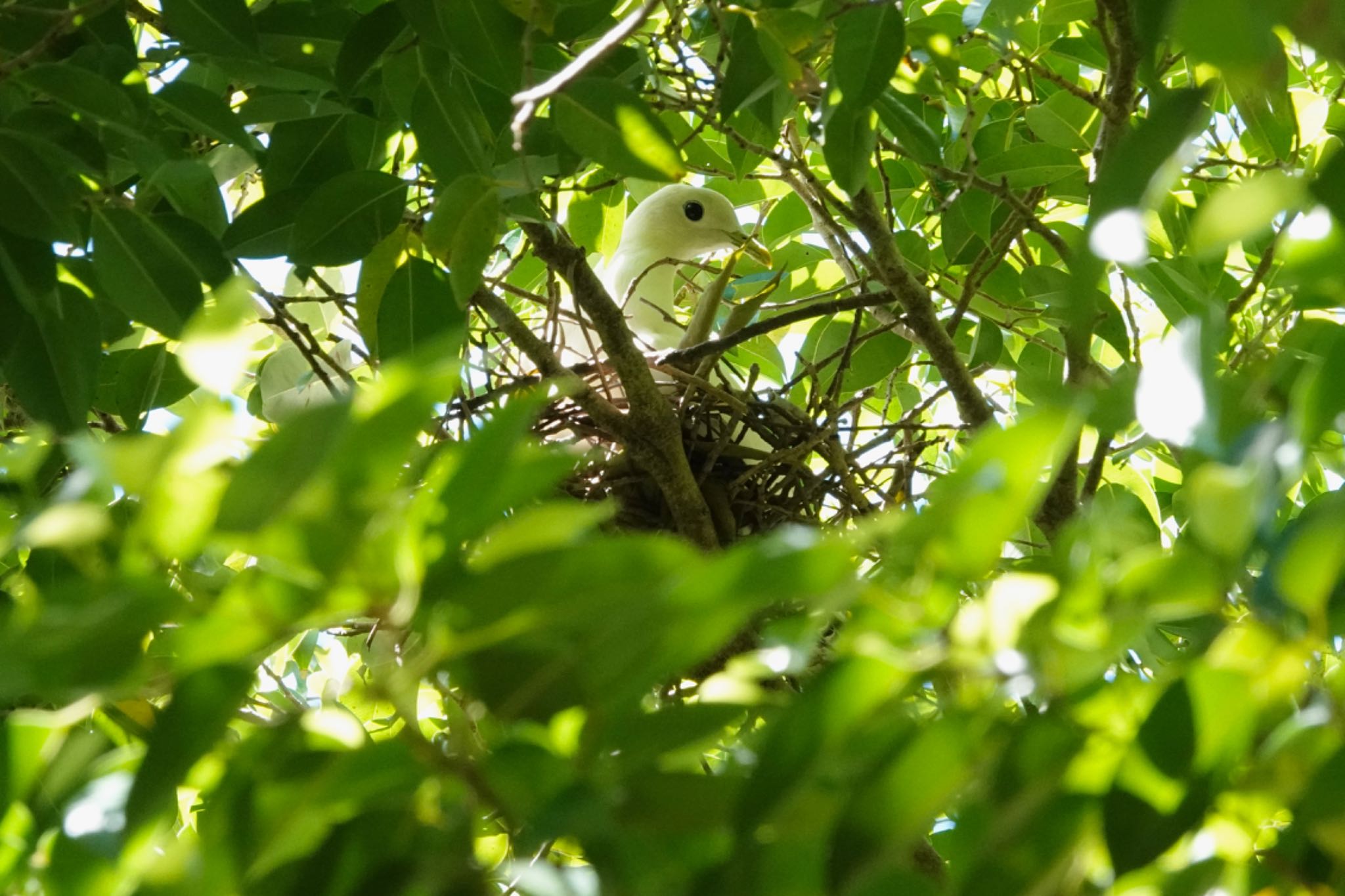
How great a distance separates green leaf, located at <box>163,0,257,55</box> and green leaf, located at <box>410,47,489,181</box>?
121 millimetres

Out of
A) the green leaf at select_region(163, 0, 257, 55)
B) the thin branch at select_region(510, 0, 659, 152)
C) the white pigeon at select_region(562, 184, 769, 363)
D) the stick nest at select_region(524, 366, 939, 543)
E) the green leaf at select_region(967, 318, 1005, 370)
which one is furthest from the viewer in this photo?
the white pigeon at select_region(562, 184, 769, 363)

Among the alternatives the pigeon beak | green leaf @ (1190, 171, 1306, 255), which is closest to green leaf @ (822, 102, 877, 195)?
green leaf @ (1190, 171, 1306, 255)

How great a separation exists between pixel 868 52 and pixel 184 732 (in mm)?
649

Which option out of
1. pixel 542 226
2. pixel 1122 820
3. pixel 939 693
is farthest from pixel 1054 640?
Result: pixel 542 226

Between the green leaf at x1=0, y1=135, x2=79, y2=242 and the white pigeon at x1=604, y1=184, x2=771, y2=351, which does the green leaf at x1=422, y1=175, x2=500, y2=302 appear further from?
the white pigeon at x1=604, y1=184, x2=771, y2=351

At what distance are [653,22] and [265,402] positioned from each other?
0.65 metres

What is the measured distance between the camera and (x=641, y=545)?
1.14ft

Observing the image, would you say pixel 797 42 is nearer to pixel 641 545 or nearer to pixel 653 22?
pixel 641 545

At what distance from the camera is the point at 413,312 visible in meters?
1.05

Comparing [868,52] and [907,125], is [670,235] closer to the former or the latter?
[907,125]

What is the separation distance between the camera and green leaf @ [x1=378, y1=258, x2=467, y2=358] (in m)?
1.04

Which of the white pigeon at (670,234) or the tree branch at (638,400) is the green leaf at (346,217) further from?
the white pigeon at (670,234)

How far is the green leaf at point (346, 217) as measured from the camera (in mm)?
1043

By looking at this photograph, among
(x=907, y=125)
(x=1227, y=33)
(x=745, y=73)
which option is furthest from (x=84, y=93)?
(x=1227, y=33)
